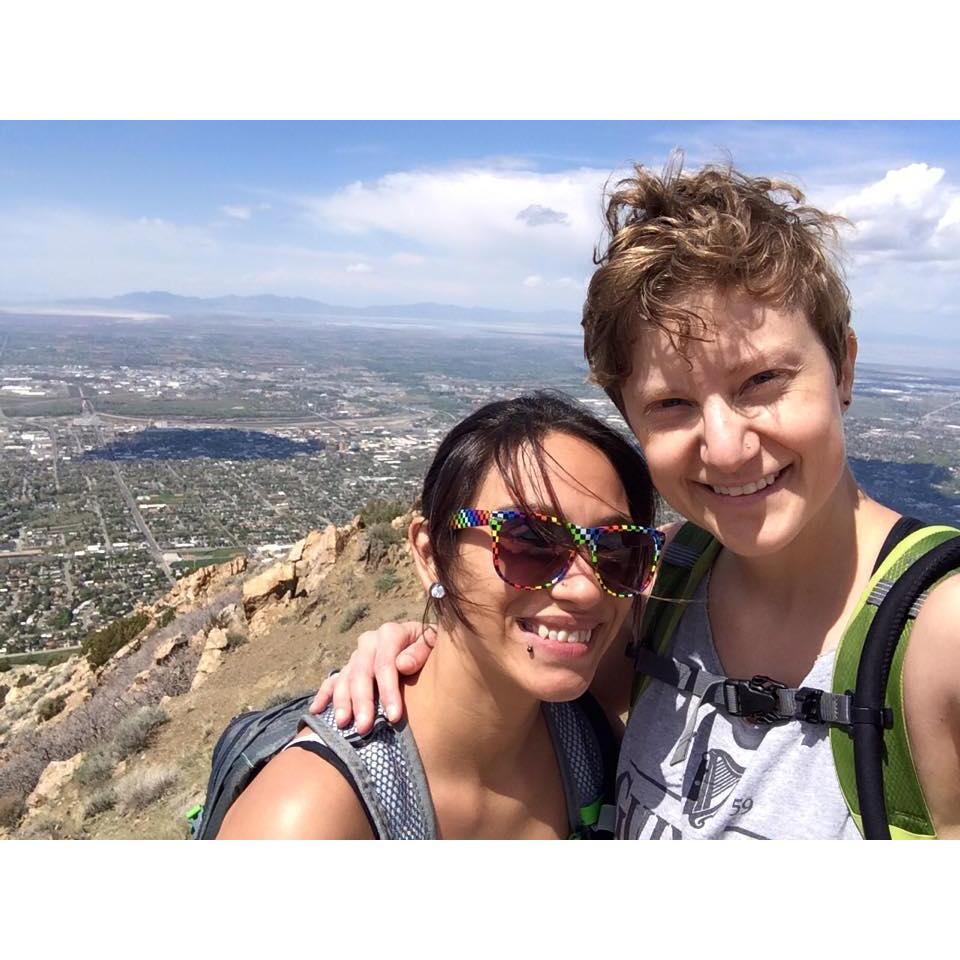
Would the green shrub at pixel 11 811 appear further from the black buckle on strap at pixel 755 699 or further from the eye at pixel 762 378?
the eye at pixel 762 378

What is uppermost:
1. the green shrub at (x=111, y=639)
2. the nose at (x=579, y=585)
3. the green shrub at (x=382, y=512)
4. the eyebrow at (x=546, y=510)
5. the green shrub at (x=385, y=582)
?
the eyebrow at (x=546, y=510)

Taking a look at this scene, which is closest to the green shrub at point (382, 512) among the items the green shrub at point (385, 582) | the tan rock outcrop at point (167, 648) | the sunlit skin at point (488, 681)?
the green shrub at point (385, 582)

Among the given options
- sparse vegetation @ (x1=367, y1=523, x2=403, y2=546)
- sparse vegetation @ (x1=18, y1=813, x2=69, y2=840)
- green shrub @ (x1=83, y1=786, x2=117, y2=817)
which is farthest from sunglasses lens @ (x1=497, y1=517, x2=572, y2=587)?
sparse vegetation @ (x1=367, y1=523, x2=403, y2=546)

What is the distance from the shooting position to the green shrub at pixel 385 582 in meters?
9.31

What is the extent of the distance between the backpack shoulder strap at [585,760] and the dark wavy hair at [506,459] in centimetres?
48

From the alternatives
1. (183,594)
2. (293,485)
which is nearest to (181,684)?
(183,594)

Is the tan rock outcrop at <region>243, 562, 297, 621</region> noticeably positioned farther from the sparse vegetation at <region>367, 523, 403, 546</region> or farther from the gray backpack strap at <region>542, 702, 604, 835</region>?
the gray backpack strap at <region>542, 702, 604, 835</region>

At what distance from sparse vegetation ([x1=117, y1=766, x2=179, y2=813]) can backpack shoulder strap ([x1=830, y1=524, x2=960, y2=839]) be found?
6.48 meters

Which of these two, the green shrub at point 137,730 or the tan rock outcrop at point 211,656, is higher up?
the tan rock outcrop at point 211,656

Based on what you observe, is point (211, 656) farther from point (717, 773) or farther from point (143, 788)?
point (717, 773)

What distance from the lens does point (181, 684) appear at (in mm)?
8922

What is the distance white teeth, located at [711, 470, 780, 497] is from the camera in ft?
4.68

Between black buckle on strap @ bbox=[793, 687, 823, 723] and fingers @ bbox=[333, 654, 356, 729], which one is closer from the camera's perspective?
black buckle on strap @ bbox=[793, 687, 823, 723]
